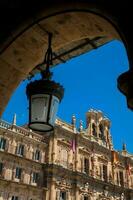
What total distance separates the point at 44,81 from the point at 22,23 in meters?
0.64

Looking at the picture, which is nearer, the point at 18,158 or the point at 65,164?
the point at 18,158

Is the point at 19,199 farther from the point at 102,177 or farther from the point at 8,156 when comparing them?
the point at 102,177

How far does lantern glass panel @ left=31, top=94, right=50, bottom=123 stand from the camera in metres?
3.17

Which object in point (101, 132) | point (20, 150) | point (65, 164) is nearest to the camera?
point (20, 150)

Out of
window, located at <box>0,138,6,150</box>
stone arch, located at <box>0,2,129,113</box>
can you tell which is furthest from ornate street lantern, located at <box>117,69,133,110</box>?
window, located at <box>0,138,6,150</box>

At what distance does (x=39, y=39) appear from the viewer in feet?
11.3

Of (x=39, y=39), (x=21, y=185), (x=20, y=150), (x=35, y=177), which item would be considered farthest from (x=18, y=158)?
(x=39, y=39)

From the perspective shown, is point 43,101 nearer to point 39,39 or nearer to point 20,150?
point 39,39

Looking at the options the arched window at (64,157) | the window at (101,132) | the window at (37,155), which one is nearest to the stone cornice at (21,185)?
the window at (37,155)

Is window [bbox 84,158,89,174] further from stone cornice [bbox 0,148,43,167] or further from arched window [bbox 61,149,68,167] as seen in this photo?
stone cornice [bbox 0,148,43,167]

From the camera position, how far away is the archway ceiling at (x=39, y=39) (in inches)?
122

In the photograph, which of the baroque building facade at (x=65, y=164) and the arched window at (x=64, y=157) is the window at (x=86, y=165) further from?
the arched window at (x=64, y=157)

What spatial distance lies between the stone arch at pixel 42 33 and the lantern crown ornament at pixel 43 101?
1.26 ft

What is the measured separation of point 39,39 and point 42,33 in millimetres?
108
